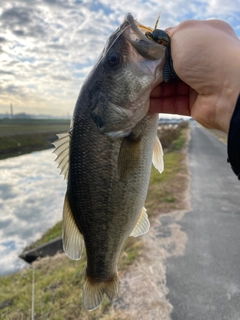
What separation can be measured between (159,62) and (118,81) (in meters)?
0.30

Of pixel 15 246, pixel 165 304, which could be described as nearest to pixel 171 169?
pixel 15 246

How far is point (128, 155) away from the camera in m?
2.32

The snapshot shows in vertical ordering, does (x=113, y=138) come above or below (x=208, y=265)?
above

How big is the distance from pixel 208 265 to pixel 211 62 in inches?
202

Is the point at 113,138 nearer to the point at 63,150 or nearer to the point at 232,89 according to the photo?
the point at 63,150

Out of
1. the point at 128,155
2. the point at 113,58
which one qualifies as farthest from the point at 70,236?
the point at 113,58

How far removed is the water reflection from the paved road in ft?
15.9

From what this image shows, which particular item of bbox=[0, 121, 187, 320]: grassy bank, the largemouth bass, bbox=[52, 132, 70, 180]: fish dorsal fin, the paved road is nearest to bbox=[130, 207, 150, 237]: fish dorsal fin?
the largemouth bass

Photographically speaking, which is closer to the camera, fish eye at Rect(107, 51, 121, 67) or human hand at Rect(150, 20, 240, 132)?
human hand at Rect(150, 20, 240, 132)

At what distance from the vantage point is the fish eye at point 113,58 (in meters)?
2.28

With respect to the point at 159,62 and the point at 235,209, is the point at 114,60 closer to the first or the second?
the point at 159,62

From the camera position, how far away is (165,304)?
203 inches

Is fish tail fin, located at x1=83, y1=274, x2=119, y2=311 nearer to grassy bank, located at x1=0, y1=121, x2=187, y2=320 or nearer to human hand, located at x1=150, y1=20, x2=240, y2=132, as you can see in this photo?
human hand, located at x1=150, y1=20, x2=240, y2=132

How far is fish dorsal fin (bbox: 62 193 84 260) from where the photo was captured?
2462 mm
